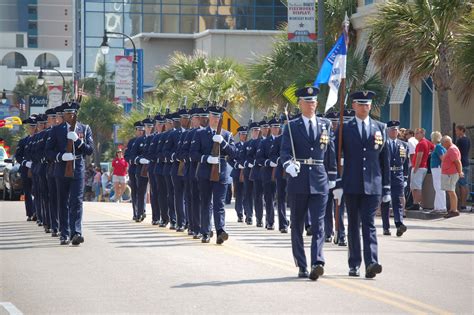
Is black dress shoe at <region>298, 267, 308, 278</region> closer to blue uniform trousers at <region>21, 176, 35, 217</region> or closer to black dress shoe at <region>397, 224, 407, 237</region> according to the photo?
black dress shoe at <region>397, 224, 407, 237</region>

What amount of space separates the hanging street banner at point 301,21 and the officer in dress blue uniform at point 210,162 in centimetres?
1480

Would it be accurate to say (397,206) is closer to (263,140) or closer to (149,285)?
(263,140)

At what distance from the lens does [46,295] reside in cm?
1227

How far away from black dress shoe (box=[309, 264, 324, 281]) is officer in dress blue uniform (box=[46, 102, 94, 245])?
5.86m

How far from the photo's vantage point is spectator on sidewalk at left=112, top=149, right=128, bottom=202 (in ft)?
131

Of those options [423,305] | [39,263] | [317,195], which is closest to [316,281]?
[317,195]

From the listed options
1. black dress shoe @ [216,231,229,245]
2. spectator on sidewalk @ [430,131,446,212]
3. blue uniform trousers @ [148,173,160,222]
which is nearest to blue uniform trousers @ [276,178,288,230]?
blue uniform trousers @ [148,173,160,222]

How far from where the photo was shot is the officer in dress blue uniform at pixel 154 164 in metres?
23.8

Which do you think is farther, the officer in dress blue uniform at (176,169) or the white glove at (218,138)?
the officer in dress blue uniform at (176,169)

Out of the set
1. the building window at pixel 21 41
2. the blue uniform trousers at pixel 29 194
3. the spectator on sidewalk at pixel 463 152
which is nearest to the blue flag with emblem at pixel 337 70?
the blue uniform trousers at pixel 29 194

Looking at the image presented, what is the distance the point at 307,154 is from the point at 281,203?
8.29 meters

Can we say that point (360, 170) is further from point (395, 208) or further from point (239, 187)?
point (239, 187)

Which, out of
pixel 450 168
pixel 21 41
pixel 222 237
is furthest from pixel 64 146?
pixel 21 41

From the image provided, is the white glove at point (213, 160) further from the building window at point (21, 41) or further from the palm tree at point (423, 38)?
the building window at point (21, 41)
